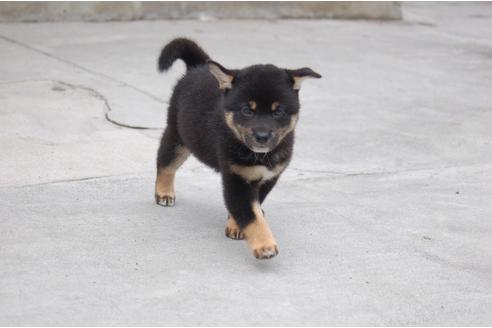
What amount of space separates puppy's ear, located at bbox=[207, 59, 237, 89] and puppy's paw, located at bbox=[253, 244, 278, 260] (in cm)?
86

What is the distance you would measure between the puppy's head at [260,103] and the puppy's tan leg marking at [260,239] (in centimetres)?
37

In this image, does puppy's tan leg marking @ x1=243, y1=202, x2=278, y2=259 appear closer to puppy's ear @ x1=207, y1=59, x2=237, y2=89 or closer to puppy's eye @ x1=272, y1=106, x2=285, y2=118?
puppy's eye @ x1=272, y1=106, x2=285, y2=118

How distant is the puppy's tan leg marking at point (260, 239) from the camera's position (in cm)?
468

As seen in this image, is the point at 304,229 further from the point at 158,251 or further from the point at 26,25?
the point at 26,25

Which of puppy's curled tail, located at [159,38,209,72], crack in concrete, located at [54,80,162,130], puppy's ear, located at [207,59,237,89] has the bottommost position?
crack in concrete, located at [54,80,162,130]

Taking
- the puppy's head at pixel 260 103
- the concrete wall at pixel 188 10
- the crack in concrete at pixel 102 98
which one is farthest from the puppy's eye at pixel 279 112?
the concrete wall at pixel 188 10

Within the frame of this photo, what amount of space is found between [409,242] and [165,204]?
4.87ft

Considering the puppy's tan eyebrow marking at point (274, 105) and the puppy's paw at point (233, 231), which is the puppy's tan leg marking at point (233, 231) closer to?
the puppy's paw at point (233, 231)

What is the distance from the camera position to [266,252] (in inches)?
184

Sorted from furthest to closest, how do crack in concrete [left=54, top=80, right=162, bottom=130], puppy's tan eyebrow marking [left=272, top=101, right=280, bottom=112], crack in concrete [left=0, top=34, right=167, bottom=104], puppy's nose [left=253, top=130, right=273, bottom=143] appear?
crack in concrete [left=0, top=34, right=167, bottom=104]
crack in concrete [left=54, top=80, right=162, bottom=130]
puppy's tan eyebrow marking [left=272, top=101, right=280, bottom=112]
puppy's nose [left=253, top=130, right=273, bottom=143]

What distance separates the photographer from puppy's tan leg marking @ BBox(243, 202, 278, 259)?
15.4 ft

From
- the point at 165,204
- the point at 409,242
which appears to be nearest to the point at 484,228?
the point at 409,242

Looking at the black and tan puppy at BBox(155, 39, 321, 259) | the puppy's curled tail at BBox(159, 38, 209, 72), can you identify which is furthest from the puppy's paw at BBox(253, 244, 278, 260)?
the puppy's curled tail at BBox(159, 38, 209, 72)

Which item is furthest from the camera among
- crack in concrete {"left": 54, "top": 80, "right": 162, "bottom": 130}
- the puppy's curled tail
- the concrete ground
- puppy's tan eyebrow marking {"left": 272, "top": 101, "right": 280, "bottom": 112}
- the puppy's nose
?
crack in concrete {"left": 54, "top": 80, "right": 162, "bottom": 130}
